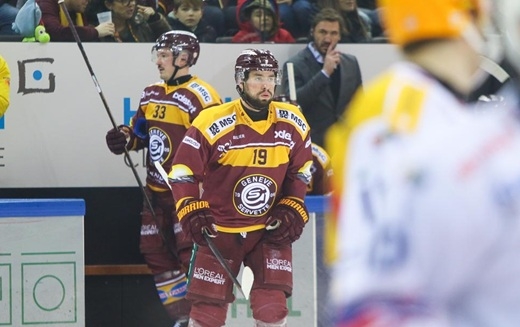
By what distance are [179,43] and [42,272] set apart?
145 centimetres

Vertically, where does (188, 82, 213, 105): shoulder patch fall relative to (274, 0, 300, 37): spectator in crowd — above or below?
below

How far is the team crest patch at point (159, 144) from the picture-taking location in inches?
262

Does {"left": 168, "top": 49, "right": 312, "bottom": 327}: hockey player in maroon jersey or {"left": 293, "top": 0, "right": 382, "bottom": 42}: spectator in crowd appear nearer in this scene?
{"left": 168, "top": 49, "right": 312, "bottom": 327}: hockey player in maroon jersey

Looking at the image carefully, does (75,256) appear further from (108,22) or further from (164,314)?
(108,22)

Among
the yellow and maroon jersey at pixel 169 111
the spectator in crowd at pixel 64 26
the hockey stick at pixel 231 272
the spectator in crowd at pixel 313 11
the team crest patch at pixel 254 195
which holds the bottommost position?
the hockey stick at pixel 231 272

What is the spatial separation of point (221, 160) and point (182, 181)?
0.75 ft

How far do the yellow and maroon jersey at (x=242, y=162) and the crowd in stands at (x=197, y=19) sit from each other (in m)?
1.50

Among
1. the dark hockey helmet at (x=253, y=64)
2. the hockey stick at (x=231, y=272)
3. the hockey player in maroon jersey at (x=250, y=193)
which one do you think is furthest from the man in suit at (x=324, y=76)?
the hockey stick at (x=231, y=272)

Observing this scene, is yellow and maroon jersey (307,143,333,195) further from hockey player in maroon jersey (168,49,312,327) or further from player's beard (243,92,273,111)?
player's beard (243,92,273,111)

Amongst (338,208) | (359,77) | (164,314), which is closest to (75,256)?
(164,314)

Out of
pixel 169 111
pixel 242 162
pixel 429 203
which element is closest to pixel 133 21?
pixel 169 111

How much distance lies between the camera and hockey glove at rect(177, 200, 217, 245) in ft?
17.7

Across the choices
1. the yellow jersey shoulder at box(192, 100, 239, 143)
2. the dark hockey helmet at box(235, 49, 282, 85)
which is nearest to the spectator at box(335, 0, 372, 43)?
the dark hockey helmet at box(235, 49, 282, 85)

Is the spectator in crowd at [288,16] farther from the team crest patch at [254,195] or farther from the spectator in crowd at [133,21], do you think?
the team crest patch at [254,195]
